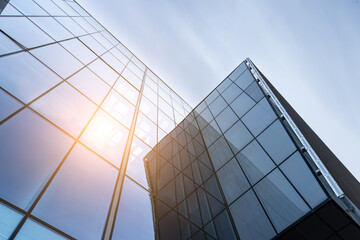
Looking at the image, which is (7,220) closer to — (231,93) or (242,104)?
(242,104)

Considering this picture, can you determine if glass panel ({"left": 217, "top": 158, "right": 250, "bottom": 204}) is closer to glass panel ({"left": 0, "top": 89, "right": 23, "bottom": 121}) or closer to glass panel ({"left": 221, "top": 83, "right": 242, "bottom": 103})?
glass panel ({"left": 221, "top": 83, "right": 242, "bottom": 103})

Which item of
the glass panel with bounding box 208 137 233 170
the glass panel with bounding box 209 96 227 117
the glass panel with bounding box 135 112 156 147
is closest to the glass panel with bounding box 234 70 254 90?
the glass panel with bounding box 209 96 227 117

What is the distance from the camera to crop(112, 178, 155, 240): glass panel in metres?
6.27

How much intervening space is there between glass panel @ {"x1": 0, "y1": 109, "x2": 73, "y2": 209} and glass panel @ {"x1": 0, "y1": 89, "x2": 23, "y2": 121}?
17 centimetres

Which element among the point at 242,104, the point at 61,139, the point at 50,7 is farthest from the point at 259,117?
the point at 50,7

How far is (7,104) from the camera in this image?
18.5 ft

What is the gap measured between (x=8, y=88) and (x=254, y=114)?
37.9ft

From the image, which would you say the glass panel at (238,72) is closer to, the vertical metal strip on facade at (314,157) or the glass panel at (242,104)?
the glass panel at (242,104)

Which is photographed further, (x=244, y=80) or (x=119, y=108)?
(x=244, y=80)

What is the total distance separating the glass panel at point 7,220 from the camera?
388cm

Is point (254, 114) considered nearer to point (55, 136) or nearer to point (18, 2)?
point (55, 136)

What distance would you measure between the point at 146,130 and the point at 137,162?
311 centimetres

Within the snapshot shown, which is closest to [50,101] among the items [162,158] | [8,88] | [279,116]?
[8,88]

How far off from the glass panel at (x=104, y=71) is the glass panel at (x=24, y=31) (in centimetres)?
235
